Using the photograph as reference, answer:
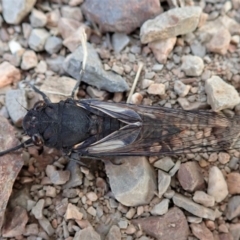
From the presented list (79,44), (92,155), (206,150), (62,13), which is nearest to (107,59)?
(79,44)

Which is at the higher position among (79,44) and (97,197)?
(79,44)

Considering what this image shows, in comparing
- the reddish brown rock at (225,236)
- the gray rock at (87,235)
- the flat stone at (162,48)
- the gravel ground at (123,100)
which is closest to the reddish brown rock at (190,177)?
the gravel ground at (123,100)

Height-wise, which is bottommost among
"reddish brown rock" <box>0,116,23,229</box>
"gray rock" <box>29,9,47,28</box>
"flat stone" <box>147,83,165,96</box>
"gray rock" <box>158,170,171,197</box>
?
"gray rock" <box>158,170,171,197</box>

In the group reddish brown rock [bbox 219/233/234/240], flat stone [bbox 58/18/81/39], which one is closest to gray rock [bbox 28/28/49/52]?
flat stone [bbox 58/18/81/39]

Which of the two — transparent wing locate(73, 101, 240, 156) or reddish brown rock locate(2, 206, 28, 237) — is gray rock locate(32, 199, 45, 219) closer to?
reddish brown rock locate(2, 206, 28, 237)

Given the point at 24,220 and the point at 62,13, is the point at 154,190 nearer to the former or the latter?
the point at 24,220
